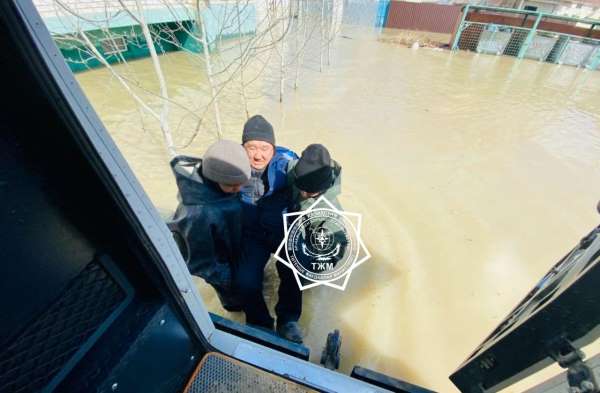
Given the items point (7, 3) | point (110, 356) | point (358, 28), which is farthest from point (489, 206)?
point (358, 28)

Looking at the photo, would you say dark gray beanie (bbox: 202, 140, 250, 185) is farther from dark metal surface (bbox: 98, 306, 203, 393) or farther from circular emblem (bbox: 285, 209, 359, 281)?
dark metal surface (bbox: 98, 306, 203, 393)

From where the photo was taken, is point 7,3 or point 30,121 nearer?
point 7,3

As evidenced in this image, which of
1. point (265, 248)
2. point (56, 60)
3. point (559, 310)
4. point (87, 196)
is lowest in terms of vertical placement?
point (265, 248)

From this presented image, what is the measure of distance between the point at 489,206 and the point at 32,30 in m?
4.32

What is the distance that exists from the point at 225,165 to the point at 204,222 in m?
0.36

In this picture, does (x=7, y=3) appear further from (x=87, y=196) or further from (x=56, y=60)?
(x=87, y=196)

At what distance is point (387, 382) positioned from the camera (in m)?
1.32

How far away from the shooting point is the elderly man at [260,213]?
1.81 m

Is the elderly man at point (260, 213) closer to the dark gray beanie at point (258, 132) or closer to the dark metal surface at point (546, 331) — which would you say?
the dark gray beanie at point (258, 132)

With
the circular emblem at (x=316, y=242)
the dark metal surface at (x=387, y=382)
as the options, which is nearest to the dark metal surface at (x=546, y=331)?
the dark metal surface at (x=387, y=382)

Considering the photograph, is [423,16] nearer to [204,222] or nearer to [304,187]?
[304,187]

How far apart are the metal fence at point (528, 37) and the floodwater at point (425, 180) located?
11.6 feet

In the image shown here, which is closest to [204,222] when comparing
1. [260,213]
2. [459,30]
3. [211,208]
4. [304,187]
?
[211,208]

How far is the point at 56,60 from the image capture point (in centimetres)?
61
